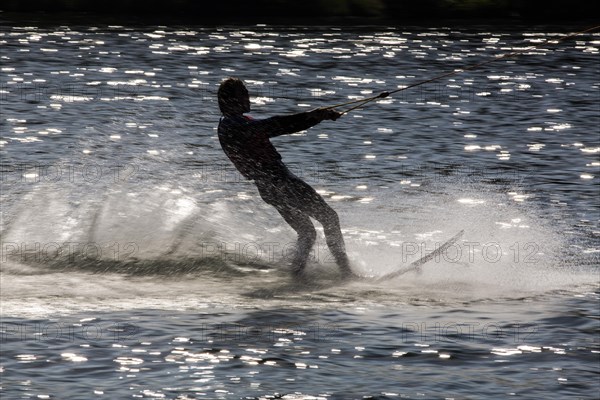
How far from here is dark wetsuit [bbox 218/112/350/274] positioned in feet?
46.6

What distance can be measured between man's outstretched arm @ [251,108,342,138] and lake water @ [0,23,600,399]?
164 cm

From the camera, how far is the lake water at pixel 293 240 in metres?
11.3

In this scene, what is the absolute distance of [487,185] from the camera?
20.3m

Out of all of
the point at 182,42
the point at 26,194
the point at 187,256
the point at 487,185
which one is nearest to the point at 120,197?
the point at 26,194

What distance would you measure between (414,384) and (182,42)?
28.4m

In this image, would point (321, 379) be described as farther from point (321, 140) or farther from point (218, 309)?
point (321, 140)

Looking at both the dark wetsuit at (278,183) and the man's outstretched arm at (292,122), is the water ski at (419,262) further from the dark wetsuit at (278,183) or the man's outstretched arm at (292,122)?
the man's outstretched arm at (292,122)

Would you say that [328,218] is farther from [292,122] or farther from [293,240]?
[293,240]

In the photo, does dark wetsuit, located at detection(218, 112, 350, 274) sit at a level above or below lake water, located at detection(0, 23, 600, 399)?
above

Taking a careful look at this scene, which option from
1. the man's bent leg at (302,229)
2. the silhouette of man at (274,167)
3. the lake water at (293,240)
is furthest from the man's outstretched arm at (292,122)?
the lake water at (293,240)

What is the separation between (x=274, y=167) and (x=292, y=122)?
0.67m

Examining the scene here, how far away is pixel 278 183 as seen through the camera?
47.7 ft

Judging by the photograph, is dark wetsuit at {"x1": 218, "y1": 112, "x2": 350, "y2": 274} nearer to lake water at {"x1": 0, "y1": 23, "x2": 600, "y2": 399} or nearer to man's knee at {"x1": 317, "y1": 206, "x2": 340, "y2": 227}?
man's knee at {"x1": 317, "y1": 206, "x2": 340, "y2": 227}

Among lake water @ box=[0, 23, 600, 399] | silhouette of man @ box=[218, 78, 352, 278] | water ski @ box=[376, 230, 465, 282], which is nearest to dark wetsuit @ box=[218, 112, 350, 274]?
silhouette of man @ box=[218, 78, 352, 278]
